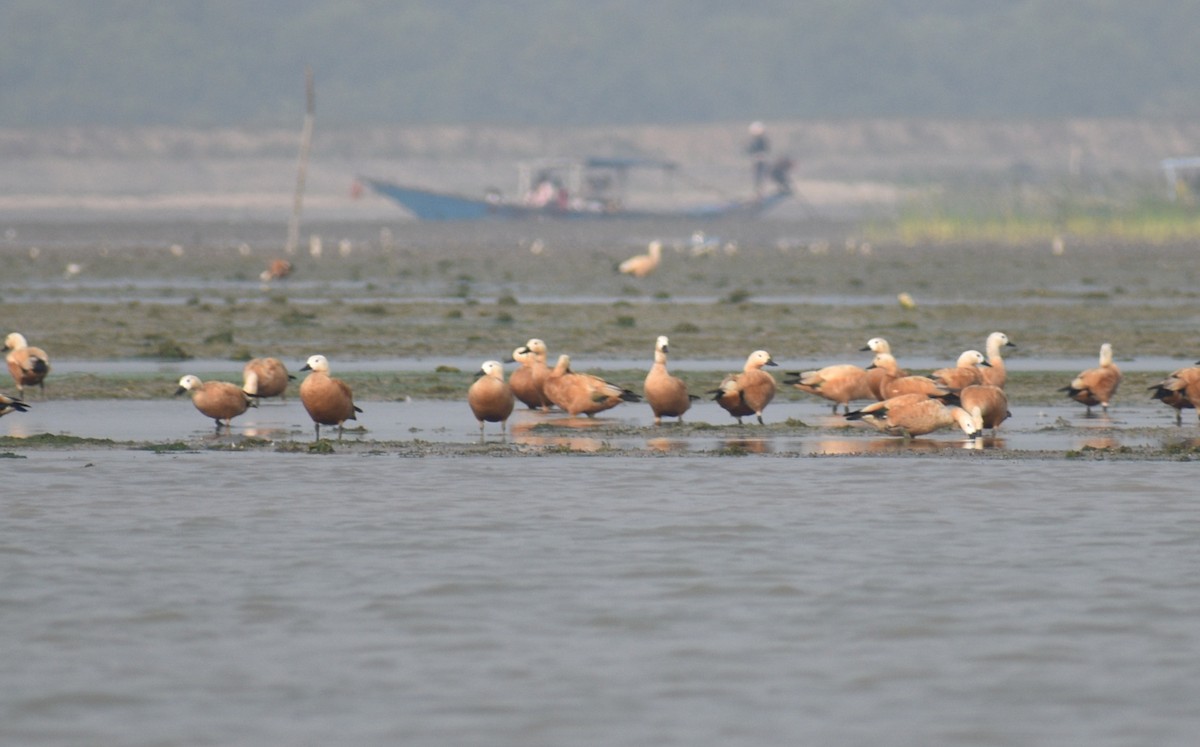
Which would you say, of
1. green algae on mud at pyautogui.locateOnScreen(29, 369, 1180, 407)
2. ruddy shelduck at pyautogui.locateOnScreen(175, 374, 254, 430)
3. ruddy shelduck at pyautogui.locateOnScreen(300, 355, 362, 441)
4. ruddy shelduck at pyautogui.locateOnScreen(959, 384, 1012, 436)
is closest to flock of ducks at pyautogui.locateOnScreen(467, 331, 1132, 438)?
ruddy shelduck at pyautogui.locateOnScreen(959, 384, 1012, 436)

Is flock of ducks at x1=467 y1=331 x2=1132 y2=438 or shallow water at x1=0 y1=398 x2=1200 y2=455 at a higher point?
flock of ducks at x1=467 y1=331 x2=1132 y2=438

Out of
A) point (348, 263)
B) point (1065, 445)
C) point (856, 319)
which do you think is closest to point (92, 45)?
point (348, 263)

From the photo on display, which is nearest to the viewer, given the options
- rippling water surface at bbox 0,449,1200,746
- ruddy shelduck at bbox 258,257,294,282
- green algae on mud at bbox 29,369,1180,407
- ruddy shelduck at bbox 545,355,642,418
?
rippling water surface at bbox 0,449,1200,746

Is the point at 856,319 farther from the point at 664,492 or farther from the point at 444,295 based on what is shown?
the point at 664,492

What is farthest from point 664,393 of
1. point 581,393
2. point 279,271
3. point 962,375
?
point 279,271

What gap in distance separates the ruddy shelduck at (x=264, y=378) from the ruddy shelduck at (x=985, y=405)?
6.02m

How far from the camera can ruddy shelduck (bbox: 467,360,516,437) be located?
59.9ft

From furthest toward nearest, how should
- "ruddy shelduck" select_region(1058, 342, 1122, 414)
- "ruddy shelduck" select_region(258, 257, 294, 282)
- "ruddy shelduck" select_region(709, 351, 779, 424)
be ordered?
"ruddy shelduck" select_region(258, 257, 294, 282) < "ruddy shelduck" select_region(1058, 342, 1122, 414) < "ruddy shelduck" select_region(709, 351, 779, 424)

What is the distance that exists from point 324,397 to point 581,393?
8.62 ft

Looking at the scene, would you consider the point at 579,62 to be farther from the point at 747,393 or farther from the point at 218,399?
the point at 218,399

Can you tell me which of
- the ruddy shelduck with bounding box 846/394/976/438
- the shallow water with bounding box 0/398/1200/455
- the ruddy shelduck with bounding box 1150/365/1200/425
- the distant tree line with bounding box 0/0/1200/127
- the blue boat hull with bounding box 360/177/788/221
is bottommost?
the shallow water with bounding box 0/398/1200/455

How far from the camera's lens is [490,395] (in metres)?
18.3

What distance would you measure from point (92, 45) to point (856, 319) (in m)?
118

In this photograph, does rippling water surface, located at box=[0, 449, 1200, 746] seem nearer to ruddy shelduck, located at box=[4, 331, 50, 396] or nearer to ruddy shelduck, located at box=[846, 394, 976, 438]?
ruddy shelduck, located at box=[846, 394, 976, 438]
